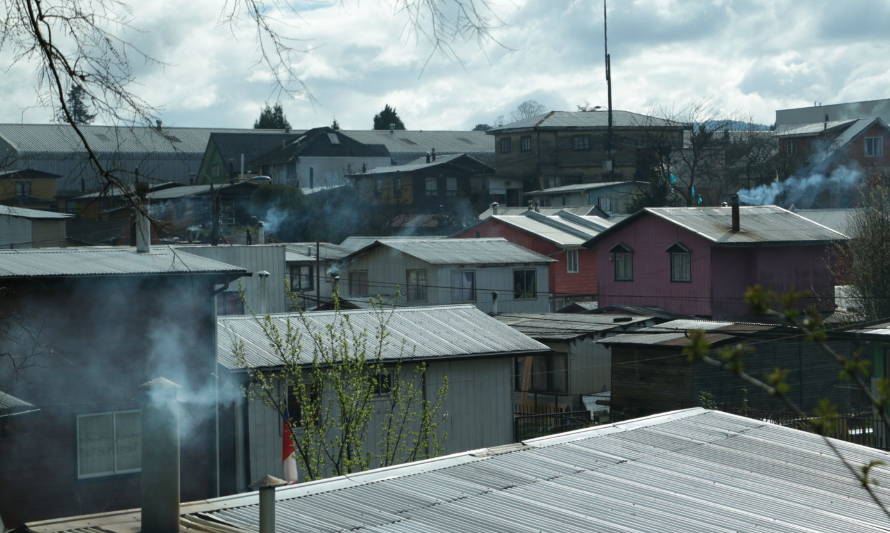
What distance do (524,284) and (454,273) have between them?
3.07 metres

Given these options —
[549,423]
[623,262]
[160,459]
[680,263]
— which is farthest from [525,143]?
[160,459]

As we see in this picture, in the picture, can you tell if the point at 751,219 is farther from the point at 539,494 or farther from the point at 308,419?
the point at 539,494

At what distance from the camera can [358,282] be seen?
1540 inches

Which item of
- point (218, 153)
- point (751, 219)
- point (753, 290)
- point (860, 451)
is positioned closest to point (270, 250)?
point (751, 219)

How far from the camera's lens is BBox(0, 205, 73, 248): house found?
3319cm

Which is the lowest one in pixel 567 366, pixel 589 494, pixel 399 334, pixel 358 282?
pixel 567 366

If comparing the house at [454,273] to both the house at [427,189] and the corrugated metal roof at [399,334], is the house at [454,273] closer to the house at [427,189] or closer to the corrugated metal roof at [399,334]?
the corrugated metal roof at [399,334]

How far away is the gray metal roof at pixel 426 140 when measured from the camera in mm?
73188

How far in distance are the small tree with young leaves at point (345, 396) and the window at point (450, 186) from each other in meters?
36.5

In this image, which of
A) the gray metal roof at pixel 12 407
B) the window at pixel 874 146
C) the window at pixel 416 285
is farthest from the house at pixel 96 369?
the window at pixel 874 146

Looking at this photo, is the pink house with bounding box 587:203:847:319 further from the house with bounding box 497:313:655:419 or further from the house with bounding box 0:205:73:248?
the house with bounding box 0:205:73:248

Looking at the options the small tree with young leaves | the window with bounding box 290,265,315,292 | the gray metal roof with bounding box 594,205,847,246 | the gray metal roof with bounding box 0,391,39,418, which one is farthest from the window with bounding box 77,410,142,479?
the window with bounding box 290,265,315,292

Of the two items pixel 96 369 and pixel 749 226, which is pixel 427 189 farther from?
pixel 96 369

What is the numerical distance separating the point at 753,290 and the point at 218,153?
64654 mm
